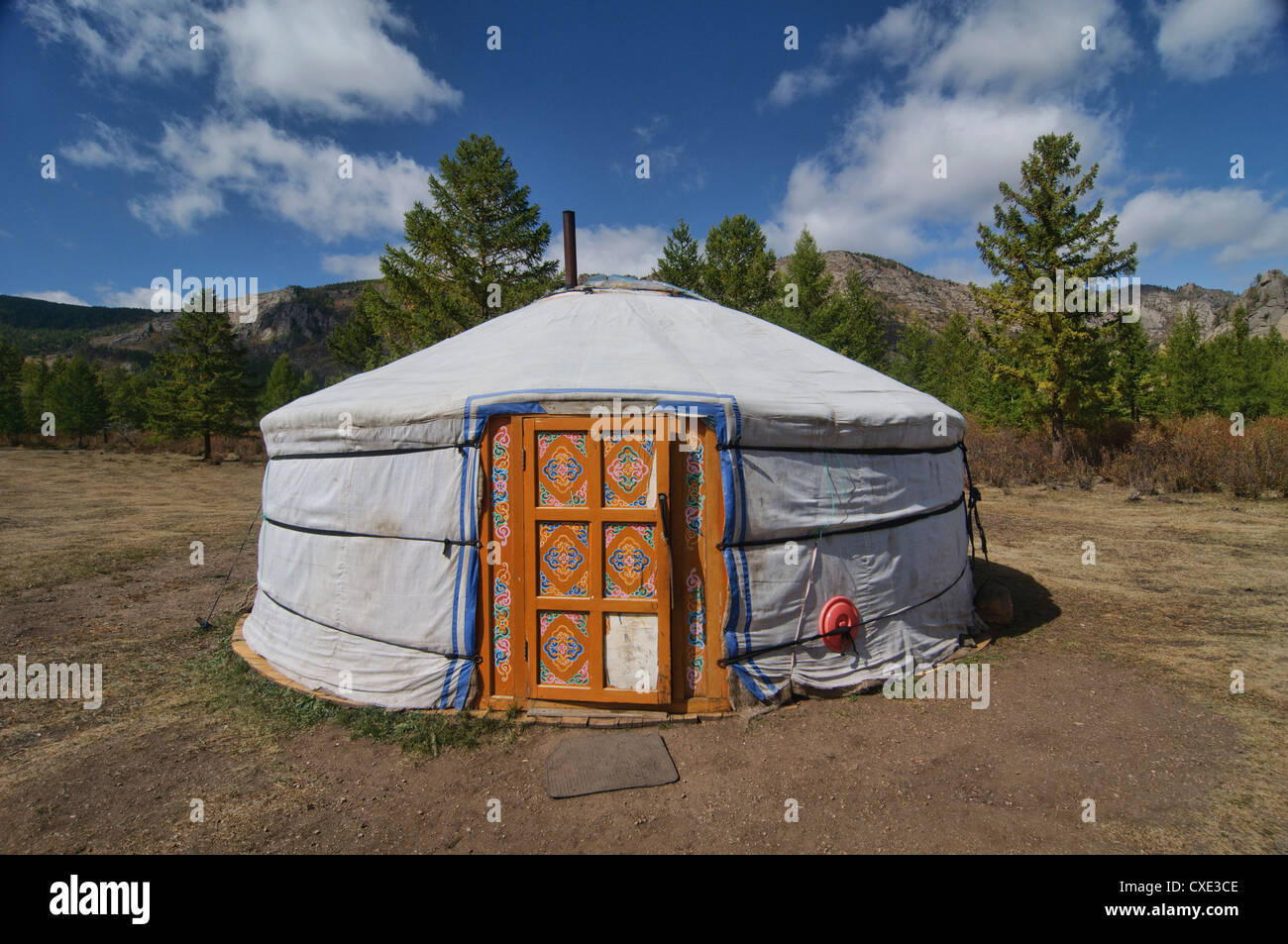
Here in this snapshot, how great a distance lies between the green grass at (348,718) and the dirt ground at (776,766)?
5cm

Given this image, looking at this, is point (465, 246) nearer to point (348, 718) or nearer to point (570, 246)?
point (570, 246)

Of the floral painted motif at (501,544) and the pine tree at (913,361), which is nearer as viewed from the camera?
the floral painted motif at (501,544)

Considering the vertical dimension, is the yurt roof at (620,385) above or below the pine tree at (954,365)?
below

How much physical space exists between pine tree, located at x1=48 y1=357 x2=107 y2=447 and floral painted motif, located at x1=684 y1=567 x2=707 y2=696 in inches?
1213

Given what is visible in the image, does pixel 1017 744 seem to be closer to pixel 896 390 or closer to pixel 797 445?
pixel 797 445

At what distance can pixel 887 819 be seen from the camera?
2.37 m

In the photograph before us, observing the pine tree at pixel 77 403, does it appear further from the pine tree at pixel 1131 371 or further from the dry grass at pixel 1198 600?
the pine tree at pixel 1131 371

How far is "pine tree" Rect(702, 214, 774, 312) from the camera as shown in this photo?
71.9ft

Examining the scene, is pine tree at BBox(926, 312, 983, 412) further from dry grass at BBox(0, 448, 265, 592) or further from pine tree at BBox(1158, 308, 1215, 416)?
dry grass at BBox(0, 448, 265, 592)

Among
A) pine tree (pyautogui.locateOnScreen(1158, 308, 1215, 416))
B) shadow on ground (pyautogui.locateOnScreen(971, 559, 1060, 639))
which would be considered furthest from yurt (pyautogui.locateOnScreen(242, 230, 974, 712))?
pine tree (pyautogui.locateOnScreen(1158, 308, 1215, 416))

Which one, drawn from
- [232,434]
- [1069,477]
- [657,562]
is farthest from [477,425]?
[232,434]

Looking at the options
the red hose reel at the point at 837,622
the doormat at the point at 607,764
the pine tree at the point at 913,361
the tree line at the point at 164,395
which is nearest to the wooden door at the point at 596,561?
the doormat at the point at 607,764

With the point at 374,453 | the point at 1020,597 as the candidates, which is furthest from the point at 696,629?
the point at 1020,597

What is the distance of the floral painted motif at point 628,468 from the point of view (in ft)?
10.4
